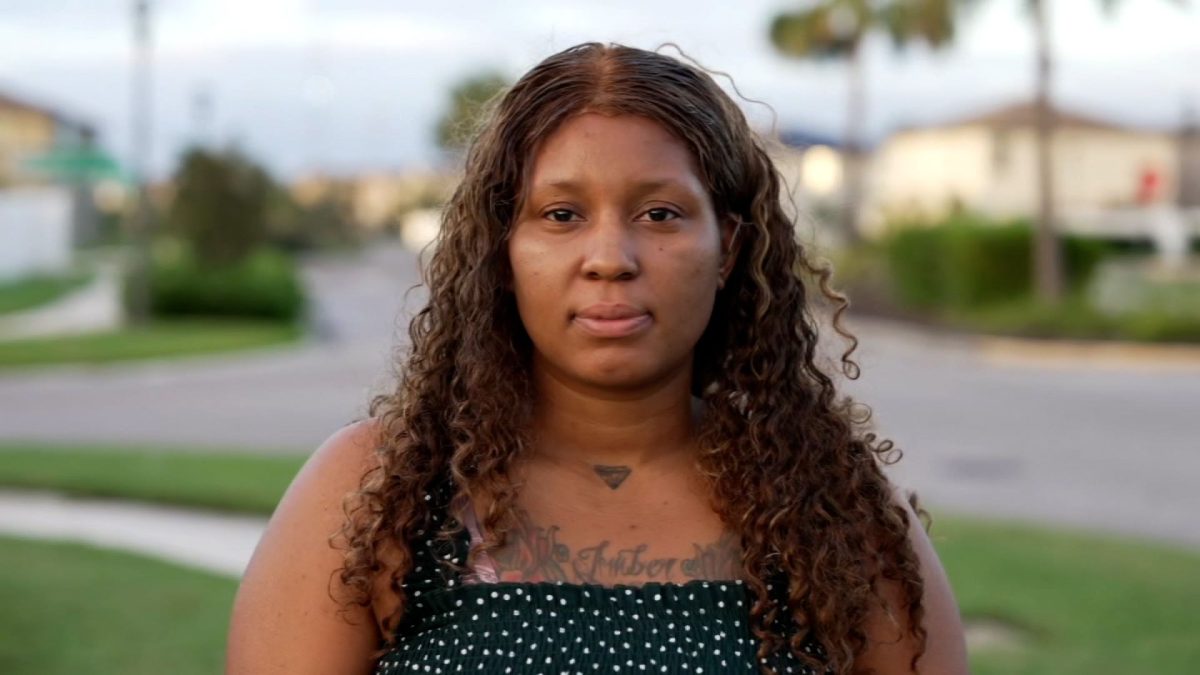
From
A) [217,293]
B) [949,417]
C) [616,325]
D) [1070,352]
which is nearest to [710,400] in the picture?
[616,325]

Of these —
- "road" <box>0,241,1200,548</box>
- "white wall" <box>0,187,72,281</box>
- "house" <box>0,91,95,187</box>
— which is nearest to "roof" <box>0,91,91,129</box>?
"house" <box>0,91,95,187</box>

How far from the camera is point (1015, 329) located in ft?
78.2

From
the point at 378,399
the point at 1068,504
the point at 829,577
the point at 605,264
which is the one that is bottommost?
the point at 1068,504

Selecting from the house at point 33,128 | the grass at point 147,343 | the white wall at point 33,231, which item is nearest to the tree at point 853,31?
the grass at point 147,343

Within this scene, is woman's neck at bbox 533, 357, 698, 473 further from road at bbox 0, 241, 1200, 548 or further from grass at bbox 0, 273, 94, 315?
grass at bbox 0, 273, 94, 315

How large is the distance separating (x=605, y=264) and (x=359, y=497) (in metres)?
0.39

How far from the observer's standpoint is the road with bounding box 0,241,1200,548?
34.0 ft

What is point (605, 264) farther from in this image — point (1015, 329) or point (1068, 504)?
point (1015, 329)

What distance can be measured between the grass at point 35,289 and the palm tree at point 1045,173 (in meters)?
18.8

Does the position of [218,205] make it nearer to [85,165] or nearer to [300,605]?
[85,165]

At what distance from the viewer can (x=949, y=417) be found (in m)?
14.8

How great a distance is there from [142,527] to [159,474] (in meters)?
1.44

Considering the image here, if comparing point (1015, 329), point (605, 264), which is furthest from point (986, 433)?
point (605, 264)

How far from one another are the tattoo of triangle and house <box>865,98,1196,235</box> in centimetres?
5636
